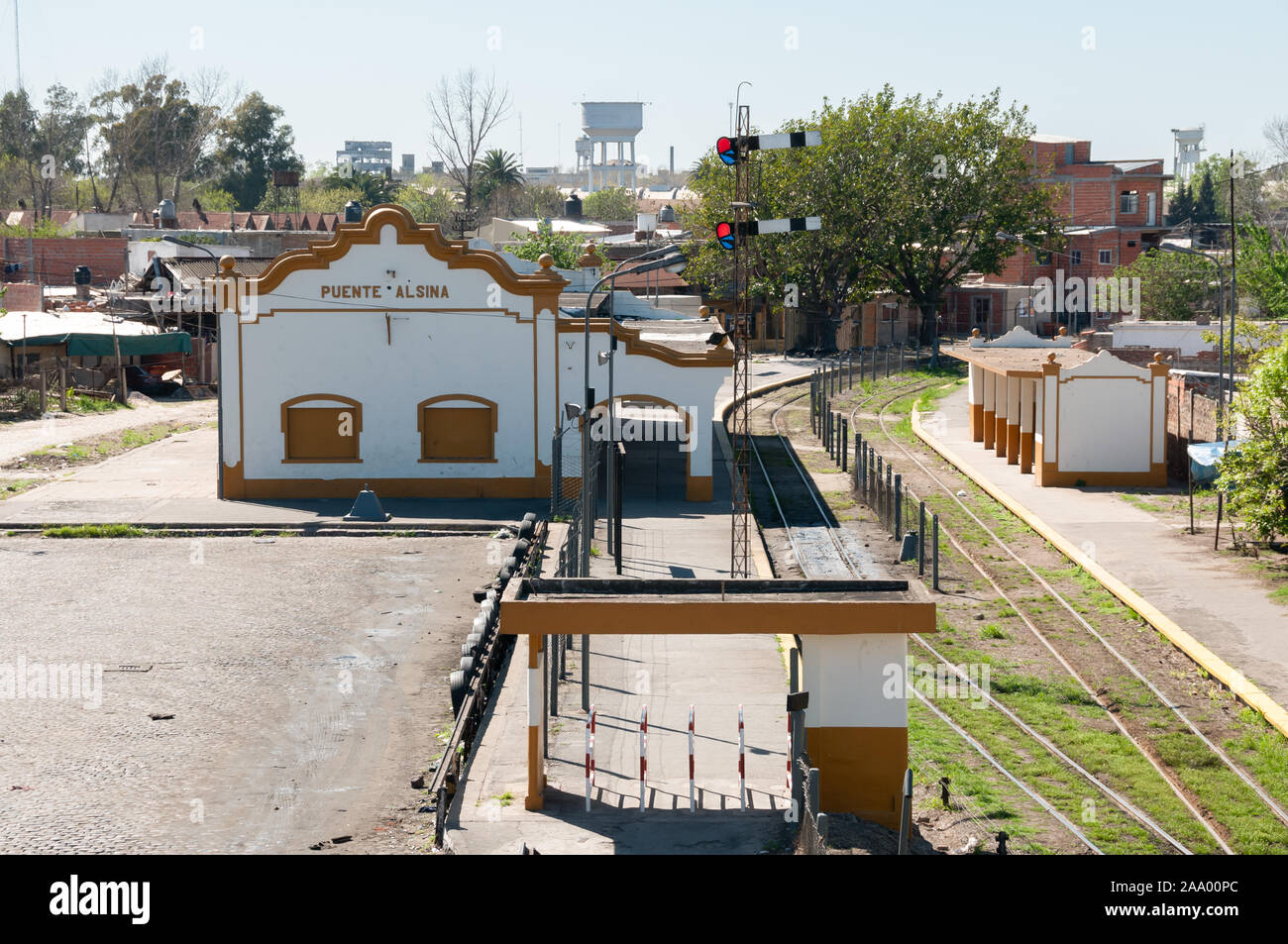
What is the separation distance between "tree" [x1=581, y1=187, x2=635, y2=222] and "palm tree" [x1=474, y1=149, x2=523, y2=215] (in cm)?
1264

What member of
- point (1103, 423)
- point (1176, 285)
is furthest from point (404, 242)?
point (1176, 285)

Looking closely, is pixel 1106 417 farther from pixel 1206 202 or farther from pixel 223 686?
pixel 1206 202

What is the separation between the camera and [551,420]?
32188mm

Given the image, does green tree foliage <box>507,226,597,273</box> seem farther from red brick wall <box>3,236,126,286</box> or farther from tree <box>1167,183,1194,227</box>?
tree <box>1167,183,1194,227</box>

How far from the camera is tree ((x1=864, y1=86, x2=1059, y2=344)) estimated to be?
215 feet

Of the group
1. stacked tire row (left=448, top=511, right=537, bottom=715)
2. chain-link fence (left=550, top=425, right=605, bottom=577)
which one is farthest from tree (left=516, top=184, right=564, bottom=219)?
stacked tire row (left=448, top=511, right=537, bottom=715)

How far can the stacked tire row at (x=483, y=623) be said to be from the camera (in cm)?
1627

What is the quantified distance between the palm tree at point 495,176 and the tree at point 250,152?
17.7 metres

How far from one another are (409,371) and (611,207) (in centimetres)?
9221

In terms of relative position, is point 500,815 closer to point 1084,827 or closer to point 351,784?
point 351,784

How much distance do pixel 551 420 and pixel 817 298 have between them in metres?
37.8

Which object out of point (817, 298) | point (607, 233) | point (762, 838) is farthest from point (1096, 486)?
point (607, 233)
